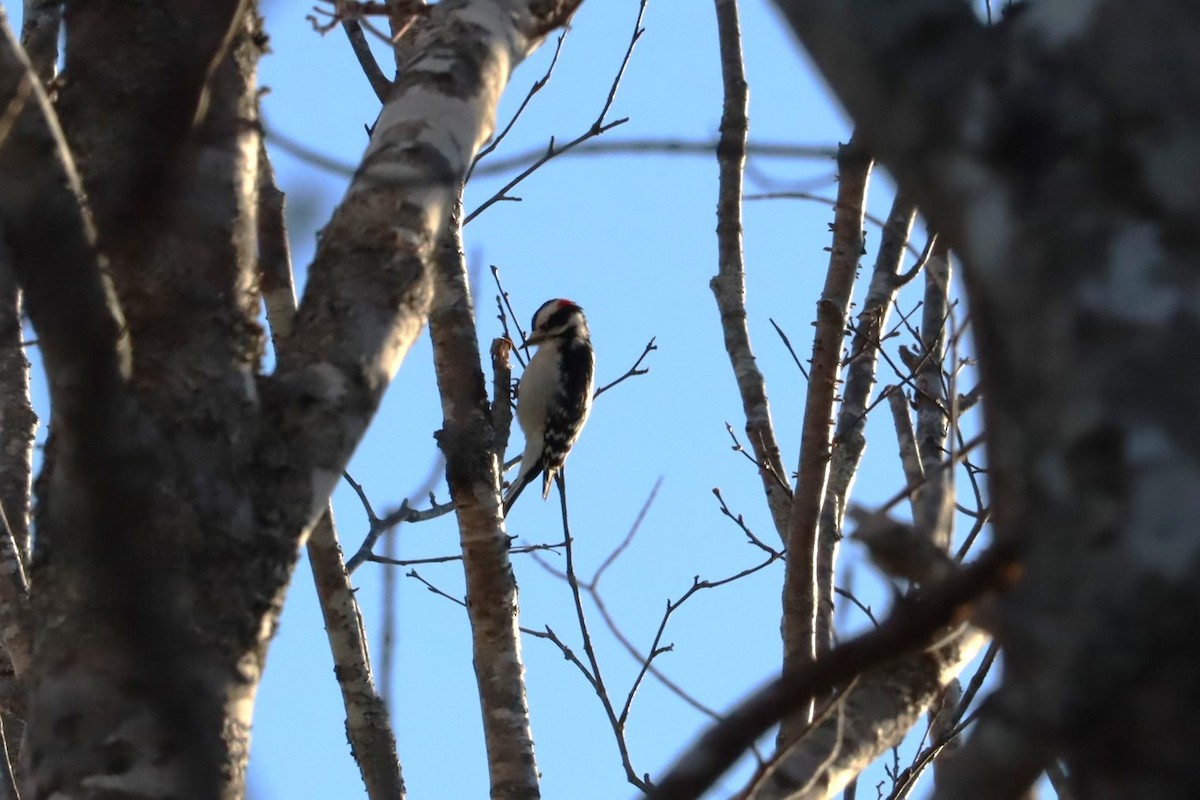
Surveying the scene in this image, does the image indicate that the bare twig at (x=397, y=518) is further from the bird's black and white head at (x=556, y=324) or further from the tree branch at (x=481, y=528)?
the bird's black and white head at (x=556, y=324)

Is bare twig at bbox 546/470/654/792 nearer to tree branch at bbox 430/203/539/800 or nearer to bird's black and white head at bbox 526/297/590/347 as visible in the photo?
tree branch at bbox 430/203/539/800

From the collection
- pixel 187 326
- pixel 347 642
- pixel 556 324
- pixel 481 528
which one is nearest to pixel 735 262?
pixel 481 528

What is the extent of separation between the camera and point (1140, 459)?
733 millimetres

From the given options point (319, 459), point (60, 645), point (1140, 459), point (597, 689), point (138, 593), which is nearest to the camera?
point (1140, 459)

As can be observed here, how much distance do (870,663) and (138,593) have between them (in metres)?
0.50

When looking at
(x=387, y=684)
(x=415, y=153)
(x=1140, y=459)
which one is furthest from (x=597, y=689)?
(x=1140, y=459)

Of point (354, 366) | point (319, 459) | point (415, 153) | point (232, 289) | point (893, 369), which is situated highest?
point (893, 369)

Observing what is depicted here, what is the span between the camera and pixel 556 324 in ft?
32.4

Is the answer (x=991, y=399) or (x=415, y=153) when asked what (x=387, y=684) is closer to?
(x=415, y=153)

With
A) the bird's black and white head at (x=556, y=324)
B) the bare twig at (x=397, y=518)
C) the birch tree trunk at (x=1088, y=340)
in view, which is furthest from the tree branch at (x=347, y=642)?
the bird's black and white head at (x=556, y=324)

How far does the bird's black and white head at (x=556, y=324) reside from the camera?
981cm

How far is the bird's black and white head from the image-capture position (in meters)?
9.81

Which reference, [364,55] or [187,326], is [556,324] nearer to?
[364,55]

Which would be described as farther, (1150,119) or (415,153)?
(415,153)
